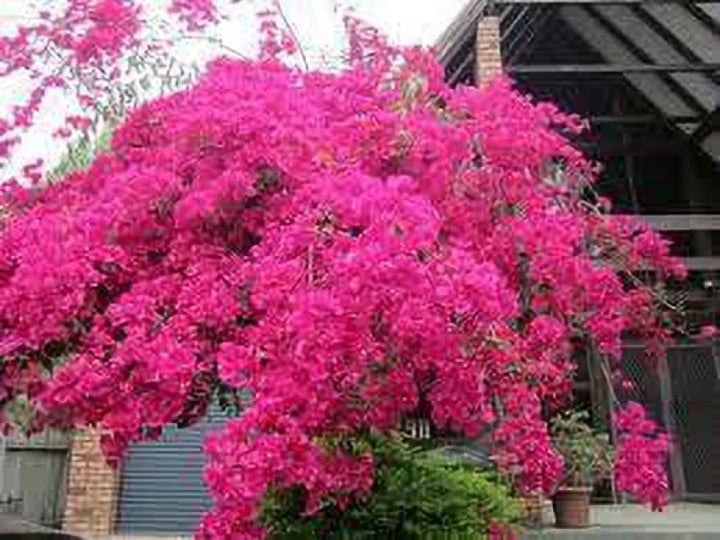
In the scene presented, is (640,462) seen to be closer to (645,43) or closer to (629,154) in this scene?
(645,43)

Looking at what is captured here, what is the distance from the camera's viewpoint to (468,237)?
18.4 ft

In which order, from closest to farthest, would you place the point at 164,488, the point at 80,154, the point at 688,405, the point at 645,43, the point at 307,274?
the point at 307,274
the point at 80,154
the point at 164,488
the point at 688,405
the point at 645,43

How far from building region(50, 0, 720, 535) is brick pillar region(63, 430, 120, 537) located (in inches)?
0.5

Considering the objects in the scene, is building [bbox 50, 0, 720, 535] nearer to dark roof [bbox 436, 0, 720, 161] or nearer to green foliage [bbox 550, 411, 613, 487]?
dark roof [bbox 436, 0, 720, 161]

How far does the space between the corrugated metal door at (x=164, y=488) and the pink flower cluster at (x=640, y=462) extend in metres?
5.59

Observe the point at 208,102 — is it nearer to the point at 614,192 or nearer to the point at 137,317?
the point at 137,317

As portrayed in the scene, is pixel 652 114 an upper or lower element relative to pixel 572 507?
upper

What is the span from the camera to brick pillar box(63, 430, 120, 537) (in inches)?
398

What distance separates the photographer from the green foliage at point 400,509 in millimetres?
6219

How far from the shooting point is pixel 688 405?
1161cm

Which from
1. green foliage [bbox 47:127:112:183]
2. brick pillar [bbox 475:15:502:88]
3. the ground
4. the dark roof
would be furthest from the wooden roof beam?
green foliage [bbox 47:127:112:183]

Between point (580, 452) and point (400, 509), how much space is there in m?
2.77

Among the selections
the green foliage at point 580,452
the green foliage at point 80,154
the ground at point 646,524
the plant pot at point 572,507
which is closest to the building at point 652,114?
the ground at point 646,524

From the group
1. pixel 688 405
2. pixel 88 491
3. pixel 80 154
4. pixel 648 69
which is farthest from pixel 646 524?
pixel 80 154
